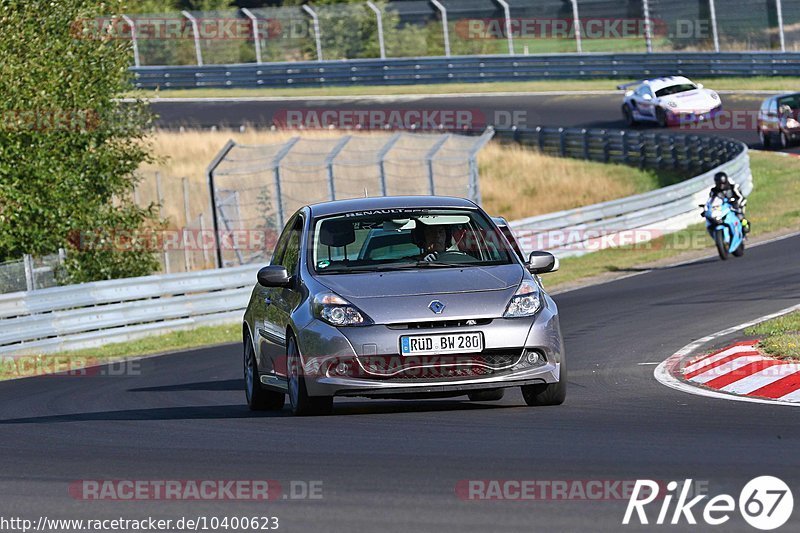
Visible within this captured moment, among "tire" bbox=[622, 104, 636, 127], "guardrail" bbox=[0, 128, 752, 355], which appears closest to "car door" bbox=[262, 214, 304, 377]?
"guardrail" bbox=[0, 128, 752, 355]

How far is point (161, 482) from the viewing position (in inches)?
296

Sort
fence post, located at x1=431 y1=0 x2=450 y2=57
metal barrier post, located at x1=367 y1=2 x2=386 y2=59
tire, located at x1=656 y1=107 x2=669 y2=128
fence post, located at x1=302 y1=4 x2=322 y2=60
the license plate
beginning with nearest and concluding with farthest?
the license plate
tire, located at x1=656 y1=107 x2=669 y2=128
fence post, located at x1=431 y1=0 x2=450 y2=57
metal barrier post, located at x1=367 y1=2 x2=386 y2=59
fence post, located at x1=302 y1=4 x2=322 y2=60

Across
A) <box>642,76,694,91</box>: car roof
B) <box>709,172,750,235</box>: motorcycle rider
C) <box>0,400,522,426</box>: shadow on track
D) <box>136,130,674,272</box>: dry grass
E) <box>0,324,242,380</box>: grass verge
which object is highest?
<box>0,400,522,426</box>: shadow on track

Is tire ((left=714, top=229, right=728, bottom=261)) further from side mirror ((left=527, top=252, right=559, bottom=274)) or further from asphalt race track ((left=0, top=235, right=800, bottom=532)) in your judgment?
side mirror ((left=527, top=252, right=559, bottom=274))

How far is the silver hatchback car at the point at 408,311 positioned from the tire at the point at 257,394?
377 millimetres

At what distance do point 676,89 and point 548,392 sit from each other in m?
34.2

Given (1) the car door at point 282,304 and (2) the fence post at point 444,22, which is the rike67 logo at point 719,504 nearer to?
(1) the car door at point 282,304

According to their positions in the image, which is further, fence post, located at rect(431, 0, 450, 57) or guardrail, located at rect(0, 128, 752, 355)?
fence post, located at rect(431, 0, 450, 57)

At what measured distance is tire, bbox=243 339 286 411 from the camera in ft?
37.0

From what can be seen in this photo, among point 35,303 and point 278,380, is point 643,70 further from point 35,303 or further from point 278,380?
point 278,380

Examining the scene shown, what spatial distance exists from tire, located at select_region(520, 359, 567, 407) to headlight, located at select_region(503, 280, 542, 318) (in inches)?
16.0

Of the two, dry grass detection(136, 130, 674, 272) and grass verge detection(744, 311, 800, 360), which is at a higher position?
grass verge detection(744, 311, 800, 360)

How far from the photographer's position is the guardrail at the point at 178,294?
20281 millimetres

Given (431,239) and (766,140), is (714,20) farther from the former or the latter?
(431,239)
